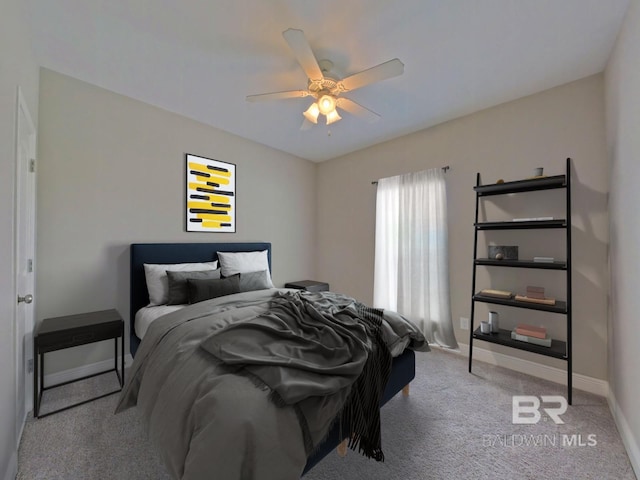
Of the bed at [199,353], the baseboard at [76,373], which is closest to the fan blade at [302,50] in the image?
the bed at [199,353]

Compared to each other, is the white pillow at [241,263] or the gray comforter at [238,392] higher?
the white pillow at [241,263]

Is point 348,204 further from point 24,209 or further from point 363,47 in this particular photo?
point 24,209

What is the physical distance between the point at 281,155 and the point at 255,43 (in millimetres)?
2243

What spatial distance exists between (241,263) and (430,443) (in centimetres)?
246

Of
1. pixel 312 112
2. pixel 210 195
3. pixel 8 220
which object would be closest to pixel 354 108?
pixel 312 112

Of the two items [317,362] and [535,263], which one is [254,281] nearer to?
[317,362]

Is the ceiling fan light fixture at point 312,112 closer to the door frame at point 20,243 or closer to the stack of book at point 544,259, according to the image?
the door frame at point 20,243

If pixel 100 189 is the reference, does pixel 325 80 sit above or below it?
above

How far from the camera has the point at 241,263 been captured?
3.22 metres

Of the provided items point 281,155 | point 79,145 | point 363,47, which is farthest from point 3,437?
point 281,155

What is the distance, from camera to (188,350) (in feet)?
4.77

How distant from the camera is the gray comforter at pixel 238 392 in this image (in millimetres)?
991

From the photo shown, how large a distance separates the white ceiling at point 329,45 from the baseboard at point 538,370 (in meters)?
2.59

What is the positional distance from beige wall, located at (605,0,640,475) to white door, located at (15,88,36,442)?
363 cm
